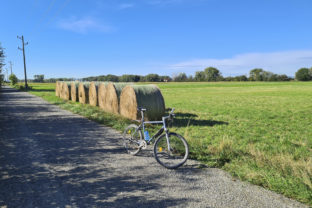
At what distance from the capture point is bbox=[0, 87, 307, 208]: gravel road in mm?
3760

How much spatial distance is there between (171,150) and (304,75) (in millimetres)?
133244

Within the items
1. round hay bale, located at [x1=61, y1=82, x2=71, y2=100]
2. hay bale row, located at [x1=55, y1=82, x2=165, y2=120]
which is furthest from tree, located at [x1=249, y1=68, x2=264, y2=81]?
hay bale row, located at [x1=55, y1=82, x2=165, y2=120]

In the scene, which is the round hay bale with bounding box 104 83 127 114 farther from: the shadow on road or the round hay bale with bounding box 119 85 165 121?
the shadow on road

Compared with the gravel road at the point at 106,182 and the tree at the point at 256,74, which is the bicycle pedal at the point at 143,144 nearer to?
the gravel road at the point at 106,182

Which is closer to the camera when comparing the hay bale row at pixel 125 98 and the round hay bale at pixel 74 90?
the hay bale row at pixel 125 98

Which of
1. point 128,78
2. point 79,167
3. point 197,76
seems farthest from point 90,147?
point 197,76

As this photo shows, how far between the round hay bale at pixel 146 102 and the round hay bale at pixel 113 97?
2000 mm

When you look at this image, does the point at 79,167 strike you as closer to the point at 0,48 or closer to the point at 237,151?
the point at 237,151

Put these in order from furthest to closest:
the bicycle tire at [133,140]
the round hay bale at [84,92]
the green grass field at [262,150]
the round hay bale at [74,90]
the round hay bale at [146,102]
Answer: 1. the round hay bale at [74,90]
2. the round hay bale at [84,92]
3. the round hay bale at [146,102]
4. the bicycle tire at [133,140]
5. the green grass field at [262,150]

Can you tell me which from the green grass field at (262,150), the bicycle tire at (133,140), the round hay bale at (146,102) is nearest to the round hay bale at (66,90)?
the green grass field at (262,150)

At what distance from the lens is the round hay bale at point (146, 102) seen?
35.3 feet

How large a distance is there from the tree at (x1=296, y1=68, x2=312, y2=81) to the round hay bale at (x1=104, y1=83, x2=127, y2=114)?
127 m

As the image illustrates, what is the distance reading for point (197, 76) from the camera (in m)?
141

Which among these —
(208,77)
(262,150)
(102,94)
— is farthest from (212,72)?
(262,150)
